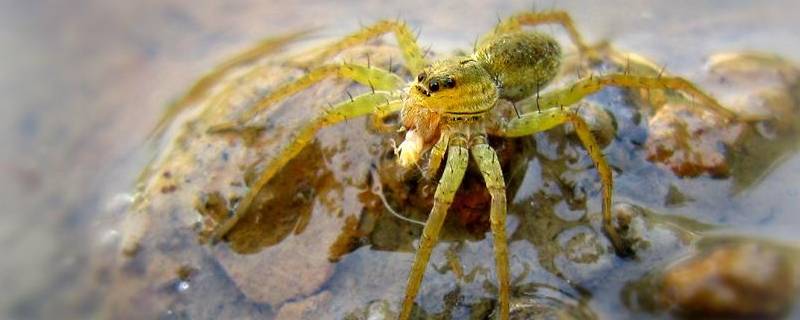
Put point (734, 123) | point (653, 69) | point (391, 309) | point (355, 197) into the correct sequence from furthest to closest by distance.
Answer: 1. point (653, 69)
2. point (734, 123)
3. point (355, 197)
4. point (391, 309)

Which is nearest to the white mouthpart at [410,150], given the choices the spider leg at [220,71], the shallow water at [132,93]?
the shallow water at [132,93]

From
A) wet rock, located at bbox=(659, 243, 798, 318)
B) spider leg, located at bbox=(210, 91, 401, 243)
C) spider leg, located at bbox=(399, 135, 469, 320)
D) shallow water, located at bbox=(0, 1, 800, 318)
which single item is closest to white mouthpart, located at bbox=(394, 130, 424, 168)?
spider leg, located at bbox=(399, 135, 469, 320)

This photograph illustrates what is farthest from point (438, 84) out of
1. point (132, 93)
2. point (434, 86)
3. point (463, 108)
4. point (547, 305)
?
point (132, 93)

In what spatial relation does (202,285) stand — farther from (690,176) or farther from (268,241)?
(690,176)

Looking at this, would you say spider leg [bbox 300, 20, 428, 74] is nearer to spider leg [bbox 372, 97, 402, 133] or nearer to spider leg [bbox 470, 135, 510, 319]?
spider leg [bbox 372, 97, 402, 133]

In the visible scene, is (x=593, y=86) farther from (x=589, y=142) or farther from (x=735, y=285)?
(x=735, y=285)

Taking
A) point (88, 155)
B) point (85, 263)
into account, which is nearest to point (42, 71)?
point (88, 155)

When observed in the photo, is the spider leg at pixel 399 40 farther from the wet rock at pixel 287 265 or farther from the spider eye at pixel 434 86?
the wet rock at pixel 287 265
